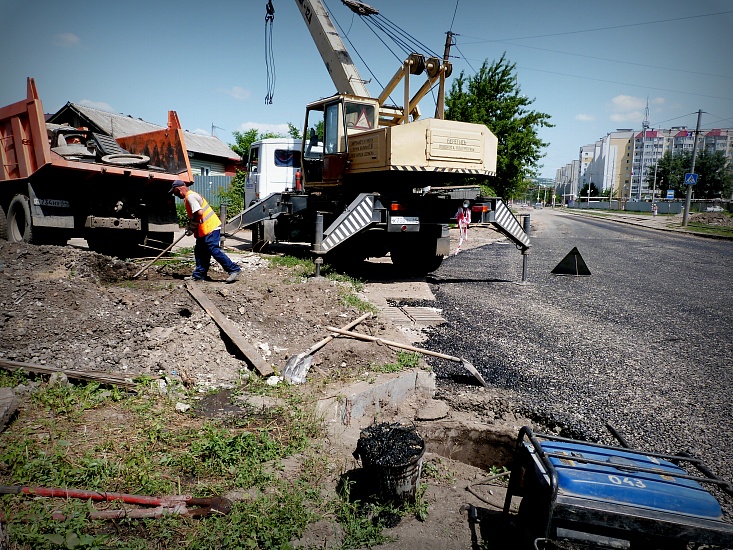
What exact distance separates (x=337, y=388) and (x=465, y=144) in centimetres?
505

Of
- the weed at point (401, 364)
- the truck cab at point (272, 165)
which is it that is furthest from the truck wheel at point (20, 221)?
the truck cab at point (272, 165)

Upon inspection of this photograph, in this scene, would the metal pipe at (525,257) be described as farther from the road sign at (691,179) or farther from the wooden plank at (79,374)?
the road sign at (691,179)

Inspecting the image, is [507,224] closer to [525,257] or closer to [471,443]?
[525,257]

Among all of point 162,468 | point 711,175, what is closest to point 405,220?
point 162,468

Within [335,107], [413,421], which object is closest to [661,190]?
[335,107]

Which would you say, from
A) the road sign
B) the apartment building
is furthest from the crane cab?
the apartment building

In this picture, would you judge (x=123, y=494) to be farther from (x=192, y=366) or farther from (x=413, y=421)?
(x=413, y=421)

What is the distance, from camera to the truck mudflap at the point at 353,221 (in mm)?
7352

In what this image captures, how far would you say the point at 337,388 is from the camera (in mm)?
3793

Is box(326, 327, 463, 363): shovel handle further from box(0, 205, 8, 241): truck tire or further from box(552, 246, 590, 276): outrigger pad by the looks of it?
box(0, 205, 8, 241): truck tire

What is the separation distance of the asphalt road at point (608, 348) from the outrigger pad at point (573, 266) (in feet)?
0.70

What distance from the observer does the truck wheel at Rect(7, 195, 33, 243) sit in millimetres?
7605

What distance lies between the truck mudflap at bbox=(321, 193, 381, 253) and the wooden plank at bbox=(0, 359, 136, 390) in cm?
411

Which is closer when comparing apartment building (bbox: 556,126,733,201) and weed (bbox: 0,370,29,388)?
weed (bbox: 0,370,29,388)
